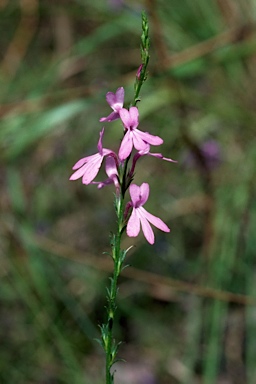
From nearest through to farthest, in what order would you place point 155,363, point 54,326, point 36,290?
point 54,326
point 36,290
point 155,363

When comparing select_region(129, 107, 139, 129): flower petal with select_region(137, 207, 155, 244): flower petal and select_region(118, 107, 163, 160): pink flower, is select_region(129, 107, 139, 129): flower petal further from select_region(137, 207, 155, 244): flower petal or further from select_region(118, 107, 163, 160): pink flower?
select_region(137, 207, 155, 244): flower petal

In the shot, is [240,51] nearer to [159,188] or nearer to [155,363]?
[159,188]

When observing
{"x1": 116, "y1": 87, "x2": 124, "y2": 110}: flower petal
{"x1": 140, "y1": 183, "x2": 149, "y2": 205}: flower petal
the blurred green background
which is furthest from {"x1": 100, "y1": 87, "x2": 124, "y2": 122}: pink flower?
the blurred green background

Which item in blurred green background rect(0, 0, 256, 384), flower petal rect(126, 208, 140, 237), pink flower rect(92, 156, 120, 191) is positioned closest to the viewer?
flower petal rect(126, 208, 140, 237)

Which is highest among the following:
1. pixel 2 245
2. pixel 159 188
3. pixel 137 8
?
pixel 137 8

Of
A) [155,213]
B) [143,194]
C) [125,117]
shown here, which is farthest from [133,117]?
[155,213]

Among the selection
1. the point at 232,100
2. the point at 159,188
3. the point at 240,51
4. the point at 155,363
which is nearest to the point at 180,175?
the point at 159,188

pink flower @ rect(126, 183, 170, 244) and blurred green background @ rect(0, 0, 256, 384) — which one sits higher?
blurred green background @ rect(0, 0, 256, 384)

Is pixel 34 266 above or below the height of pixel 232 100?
below
